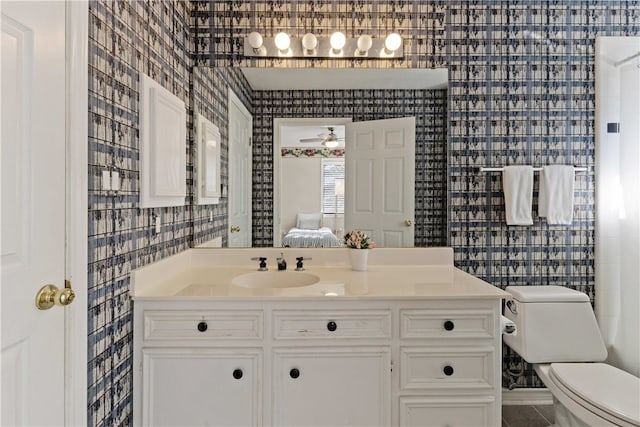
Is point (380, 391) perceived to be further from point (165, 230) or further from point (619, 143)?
point (619, 143)

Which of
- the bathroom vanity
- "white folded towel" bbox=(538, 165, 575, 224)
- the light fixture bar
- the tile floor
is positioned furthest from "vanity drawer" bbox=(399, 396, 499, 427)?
the light fixture bar

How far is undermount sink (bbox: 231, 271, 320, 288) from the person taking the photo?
2.01 m

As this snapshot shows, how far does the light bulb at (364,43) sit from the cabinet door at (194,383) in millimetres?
1723

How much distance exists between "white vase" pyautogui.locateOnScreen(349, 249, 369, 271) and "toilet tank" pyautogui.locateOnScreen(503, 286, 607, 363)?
0.85 m

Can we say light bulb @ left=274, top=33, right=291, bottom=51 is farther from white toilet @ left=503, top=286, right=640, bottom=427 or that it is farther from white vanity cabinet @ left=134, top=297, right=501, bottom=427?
white toilet @ left=503, top=286, right=640, bottom=427

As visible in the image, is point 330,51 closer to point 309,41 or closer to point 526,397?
point 309,41

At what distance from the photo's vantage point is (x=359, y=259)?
210 cm

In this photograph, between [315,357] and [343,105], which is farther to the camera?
[343,105]

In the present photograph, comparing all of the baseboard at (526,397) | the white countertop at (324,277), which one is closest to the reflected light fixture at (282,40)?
the white countertop at (324,277)

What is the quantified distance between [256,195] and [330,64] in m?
0.88

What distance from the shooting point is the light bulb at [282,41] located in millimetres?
2158

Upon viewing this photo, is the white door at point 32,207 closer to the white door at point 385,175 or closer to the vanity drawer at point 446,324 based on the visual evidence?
the vanity drawer at point 446,324

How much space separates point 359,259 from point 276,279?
47cm

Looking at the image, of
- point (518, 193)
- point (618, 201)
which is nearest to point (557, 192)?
point (518, 193)
